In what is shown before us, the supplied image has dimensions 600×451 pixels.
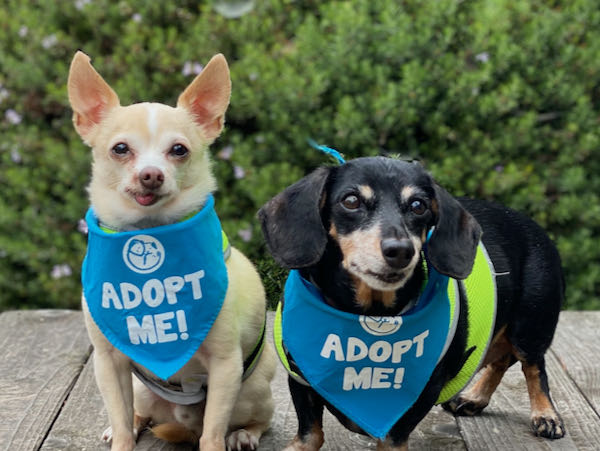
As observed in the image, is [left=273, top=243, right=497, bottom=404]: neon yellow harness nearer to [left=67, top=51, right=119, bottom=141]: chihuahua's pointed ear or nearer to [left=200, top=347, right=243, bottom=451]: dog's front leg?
[left=200, top=347, right=243, bottom=451]: dog's front leg

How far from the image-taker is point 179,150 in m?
2.70

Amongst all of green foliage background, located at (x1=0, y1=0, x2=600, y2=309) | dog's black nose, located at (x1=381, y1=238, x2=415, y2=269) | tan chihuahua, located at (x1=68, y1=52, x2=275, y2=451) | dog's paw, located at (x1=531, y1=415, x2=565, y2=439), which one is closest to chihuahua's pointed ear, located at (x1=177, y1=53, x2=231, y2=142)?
tan chihuahua, located at (x1=68, y1=52, x2=275, y2=451)

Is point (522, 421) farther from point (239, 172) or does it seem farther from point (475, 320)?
point (239, 172)

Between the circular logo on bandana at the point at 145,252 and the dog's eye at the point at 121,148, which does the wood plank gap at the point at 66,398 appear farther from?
the dog's eye at the point at 121,148

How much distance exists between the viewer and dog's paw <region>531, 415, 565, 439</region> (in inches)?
120

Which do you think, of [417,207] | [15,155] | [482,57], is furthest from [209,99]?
[15,155]

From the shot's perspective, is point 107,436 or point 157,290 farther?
point 107,436

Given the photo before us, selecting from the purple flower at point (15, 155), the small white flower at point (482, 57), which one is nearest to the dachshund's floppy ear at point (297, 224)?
the small white flower at point (482, 57)

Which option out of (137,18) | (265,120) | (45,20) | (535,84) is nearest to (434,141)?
(535,84)

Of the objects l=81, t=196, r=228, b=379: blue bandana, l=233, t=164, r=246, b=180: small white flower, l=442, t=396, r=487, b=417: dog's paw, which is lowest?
l=233, t=164, r=246, b=180: small white flower

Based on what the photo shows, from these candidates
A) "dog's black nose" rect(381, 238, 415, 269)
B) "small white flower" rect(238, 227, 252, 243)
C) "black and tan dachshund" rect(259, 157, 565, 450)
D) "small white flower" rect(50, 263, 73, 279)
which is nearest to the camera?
"dog's black nose" rect(381, 238, 415, 269)

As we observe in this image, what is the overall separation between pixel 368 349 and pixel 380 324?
0.32 ft

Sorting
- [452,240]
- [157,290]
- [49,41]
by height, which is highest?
[452,240]

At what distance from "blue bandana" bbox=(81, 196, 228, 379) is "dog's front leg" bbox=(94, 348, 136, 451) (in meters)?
0.10
